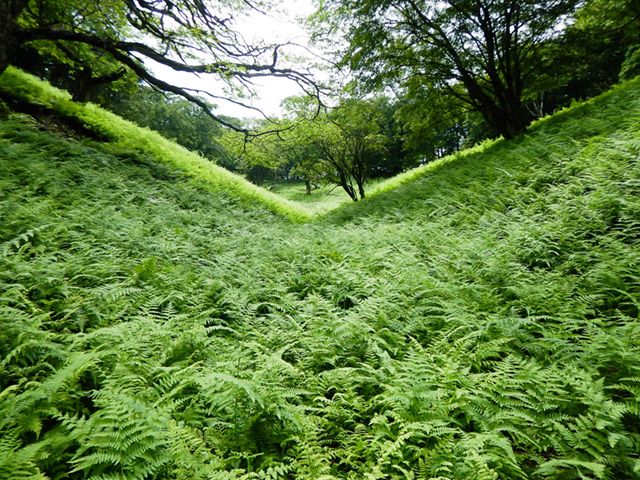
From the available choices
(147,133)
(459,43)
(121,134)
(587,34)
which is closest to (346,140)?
(459,43)

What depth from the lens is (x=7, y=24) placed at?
7.14 meters

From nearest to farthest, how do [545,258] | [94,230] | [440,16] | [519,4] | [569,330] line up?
[569,330], [545,258], [94,230], [519,4], [440,16]

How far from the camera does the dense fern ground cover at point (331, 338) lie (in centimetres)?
202

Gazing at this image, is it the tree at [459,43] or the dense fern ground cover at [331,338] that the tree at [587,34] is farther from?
the dense fern ground cover at [331,338]

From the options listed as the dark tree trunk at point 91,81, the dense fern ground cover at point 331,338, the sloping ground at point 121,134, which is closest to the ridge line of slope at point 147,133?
the sloping ground at point 121,134

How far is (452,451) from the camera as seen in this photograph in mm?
2055

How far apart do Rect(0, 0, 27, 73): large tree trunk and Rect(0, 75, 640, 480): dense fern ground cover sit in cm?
232

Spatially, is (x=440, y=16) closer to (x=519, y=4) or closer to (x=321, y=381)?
(x=519, y=4)

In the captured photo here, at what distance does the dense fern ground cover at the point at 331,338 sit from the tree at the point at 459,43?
193 inches

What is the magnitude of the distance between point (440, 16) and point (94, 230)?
1281 centimetres

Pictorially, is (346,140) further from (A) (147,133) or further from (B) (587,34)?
(B) (587,34)

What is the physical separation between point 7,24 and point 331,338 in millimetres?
10278

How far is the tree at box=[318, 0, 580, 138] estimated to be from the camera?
34.8ft

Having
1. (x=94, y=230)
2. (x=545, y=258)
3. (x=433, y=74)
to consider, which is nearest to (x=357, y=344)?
(x=545, y=258)
